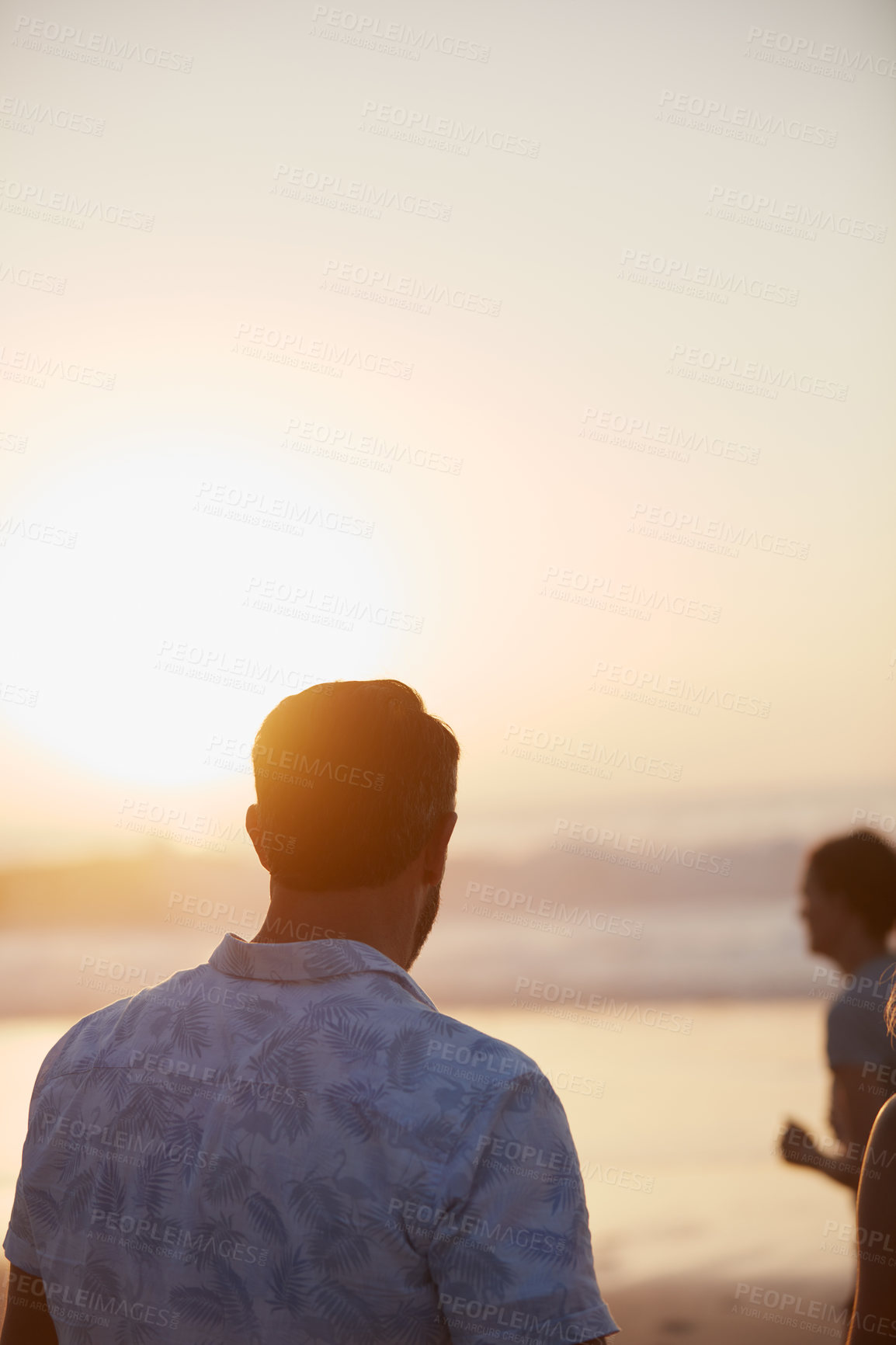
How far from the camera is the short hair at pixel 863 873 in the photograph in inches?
142

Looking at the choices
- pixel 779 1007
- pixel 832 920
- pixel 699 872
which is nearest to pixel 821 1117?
pixel 832 920

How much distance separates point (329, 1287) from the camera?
1320 mm

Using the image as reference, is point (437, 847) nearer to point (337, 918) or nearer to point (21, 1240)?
point (337, 918)

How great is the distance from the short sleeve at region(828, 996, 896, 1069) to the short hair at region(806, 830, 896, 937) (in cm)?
33

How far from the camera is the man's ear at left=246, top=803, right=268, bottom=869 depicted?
5.20ft

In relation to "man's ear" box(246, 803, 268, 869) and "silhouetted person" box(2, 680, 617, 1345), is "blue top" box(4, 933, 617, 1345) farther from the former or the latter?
"man's ear" box(246, 803, 268, 869)

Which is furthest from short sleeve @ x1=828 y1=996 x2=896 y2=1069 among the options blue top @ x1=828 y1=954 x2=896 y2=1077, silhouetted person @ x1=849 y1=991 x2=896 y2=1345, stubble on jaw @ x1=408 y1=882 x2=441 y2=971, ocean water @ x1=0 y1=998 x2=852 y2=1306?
stubble on jaw @ x1=408 y1=882 x2=441 y2=971

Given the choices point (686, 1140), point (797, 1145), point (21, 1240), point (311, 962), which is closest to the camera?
point (311, 962)

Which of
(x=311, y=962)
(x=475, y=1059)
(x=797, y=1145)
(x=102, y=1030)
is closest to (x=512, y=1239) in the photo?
(x=475, y=1059)

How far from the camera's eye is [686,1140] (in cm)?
636

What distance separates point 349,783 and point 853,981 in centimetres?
263

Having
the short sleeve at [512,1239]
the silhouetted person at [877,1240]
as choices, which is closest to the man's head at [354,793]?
the short sleeve at [512,1239]

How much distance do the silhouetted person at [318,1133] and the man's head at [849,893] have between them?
2.48 m

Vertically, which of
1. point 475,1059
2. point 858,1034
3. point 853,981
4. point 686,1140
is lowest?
point 686,1140
